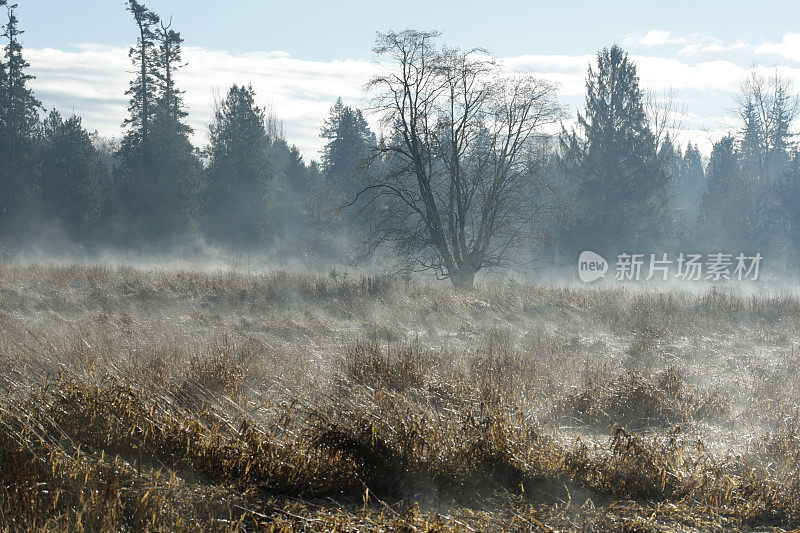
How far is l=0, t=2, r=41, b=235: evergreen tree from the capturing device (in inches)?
1204

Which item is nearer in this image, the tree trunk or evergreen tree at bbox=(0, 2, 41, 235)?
the tree trunk

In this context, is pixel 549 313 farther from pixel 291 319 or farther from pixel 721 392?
pixel 721 392

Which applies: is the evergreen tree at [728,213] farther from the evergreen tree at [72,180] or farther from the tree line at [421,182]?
the evergreen tree at [72,180]

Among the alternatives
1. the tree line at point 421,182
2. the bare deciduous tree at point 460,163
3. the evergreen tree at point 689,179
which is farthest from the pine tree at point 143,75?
the evergreen tree at point 689,179

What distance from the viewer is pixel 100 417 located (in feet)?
15.5

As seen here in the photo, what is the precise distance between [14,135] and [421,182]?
2357cm

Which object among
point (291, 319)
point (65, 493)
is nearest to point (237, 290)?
point (291, 319)

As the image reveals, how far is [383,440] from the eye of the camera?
4621 mm

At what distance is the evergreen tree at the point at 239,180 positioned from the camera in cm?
3516

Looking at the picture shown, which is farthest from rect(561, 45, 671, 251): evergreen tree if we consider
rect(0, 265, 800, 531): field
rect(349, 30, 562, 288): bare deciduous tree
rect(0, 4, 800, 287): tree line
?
rect(0, 265, 800, 531): field

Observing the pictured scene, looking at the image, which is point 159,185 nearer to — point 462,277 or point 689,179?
point 462,277

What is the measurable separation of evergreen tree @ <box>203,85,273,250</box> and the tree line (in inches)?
3.1

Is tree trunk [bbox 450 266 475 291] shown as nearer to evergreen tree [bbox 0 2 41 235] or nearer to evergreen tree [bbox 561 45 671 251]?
evergreen tree [bbox 561 45 671 251]

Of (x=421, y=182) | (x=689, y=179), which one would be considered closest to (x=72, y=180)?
(x=421, y=182)
